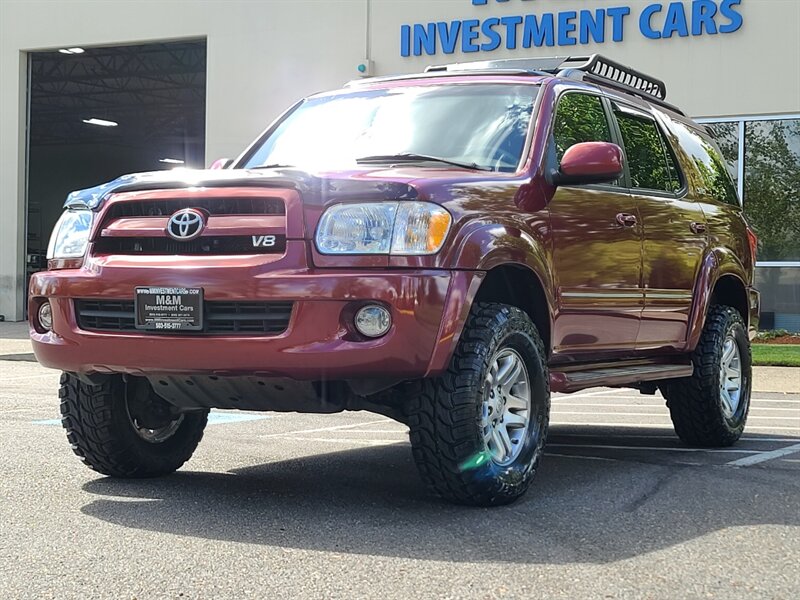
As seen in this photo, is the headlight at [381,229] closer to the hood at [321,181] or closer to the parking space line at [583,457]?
the hood at [321,181]

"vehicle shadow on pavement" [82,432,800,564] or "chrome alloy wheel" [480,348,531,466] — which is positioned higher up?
"chrome alloy wheel" [480,348,531,466]

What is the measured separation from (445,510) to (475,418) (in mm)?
441

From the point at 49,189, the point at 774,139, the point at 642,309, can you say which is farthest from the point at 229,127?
the point at 49,189

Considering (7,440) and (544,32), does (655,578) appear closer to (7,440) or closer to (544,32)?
(7,440)

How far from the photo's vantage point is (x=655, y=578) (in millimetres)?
3977

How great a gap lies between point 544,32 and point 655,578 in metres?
16.6

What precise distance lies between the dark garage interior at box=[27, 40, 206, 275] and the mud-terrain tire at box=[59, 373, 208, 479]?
61.6 feet

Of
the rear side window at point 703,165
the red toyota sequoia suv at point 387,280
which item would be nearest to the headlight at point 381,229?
the red toyota sequoia suv at point 387,280

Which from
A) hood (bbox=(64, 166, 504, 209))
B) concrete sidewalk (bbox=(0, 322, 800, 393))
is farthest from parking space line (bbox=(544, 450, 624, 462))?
concrete sidewalk (bbox=(0, 322, 800, 393))

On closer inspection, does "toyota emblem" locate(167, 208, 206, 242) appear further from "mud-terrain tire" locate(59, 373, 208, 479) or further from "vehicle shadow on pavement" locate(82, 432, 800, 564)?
"vehicle shadow on pavement" locate(82, 432, 800, 564)

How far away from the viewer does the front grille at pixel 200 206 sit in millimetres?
4961

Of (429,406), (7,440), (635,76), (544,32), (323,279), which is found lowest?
(7,440)

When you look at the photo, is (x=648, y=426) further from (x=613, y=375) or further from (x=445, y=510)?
(x=445, y=510)

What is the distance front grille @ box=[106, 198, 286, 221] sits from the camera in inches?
195
